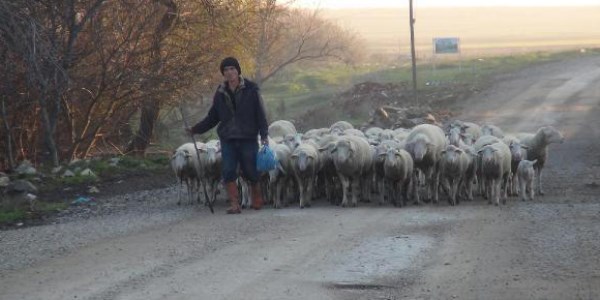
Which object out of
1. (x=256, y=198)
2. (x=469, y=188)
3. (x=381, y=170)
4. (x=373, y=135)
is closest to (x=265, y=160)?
(x=256, y=198)

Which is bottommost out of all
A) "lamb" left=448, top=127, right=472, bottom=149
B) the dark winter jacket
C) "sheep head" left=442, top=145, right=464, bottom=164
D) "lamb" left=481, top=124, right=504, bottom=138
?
"lamb" left=481, top=124, right=504, bottom=138

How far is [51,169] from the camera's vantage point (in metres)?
19.0

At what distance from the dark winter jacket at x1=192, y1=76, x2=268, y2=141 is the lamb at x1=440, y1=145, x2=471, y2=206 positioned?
315 cm

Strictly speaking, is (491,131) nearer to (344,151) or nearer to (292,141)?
(292,141)

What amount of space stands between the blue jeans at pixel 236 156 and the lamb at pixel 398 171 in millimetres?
2162

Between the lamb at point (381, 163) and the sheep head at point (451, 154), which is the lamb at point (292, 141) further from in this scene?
the sheep head at point (451, 154)

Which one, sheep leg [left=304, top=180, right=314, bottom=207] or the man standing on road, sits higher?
the man standing on road

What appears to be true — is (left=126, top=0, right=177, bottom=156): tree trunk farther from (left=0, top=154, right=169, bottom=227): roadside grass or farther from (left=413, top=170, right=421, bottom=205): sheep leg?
(left=413, top=170, right=421, bottom=205): sheep leg

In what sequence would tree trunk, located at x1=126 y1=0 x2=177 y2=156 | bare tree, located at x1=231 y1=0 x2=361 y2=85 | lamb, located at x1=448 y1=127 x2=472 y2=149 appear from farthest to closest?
bare tree, located at x1=231 y1=0 x2=361 y2=85 < tree trunk, located at x1=126 y1=0 x2=177 y2=156 < lamb, located at x1=448 y1=127 x2=472 y2=149

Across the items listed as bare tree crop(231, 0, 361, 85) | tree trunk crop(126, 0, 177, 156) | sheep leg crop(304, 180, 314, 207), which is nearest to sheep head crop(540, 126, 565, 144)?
sheep leg crop(304, 180, 314, 207)

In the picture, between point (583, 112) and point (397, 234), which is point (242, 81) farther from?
point (583, 112)

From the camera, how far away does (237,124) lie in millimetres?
13844

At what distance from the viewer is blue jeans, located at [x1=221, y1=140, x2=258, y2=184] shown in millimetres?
13977

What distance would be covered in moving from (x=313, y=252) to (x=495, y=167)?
558 centimetres
